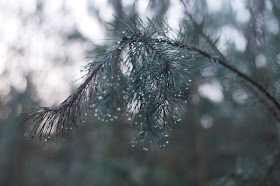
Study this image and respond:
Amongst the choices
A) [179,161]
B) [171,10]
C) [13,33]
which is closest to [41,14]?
[13,33]

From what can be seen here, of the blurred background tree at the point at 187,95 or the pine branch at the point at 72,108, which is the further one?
the blurred background tree at the point at 187,95

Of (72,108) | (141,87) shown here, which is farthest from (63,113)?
(141,87)

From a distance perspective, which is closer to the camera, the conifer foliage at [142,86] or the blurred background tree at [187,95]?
the conifer foliage at [142,86]

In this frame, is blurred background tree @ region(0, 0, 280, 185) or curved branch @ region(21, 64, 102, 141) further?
blurred background tree @ region(0, 0, 280, 185)

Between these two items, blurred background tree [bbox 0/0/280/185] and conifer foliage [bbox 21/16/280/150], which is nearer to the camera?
conifer foliage [bbox 21/16/280/150]

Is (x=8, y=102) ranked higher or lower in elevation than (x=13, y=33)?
lower

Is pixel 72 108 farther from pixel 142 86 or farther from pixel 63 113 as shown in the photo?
pixel 142 86

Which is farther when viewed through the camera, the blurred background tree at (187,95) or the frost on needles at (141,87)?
the blurred background tree at (187,95)

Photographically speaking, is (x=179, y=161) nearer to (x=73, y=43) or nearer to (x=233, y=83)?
(x=73, y=43)
